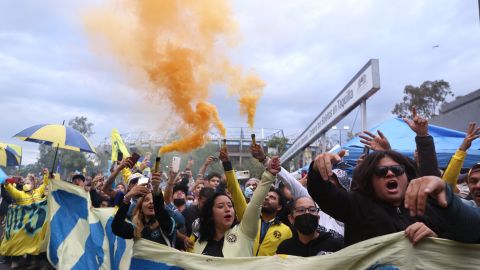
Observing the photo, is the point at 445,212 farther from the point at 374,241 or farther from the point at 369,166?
the point at 369,166

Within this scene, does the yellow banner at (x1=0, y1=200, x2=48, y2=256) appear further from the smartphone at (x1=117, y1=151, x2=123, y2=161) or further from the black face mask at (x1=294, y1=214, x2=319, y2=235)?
the black face mask at (x1=294, y1=214, x2=319, y2=235)

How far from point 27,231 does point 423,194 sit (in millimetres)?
8557

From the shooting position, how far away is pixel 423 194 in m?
1.50

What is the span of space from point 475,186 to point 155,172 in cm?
277

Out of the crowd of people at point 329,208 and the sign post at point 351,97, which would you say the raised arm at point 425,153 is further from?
the sign post at point 351,97

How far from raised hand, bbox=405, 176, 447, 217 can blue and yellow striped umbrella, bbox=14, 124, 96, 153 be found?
7.27 meters

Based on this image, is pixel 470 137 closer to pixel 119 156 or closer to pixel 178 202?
pixel 178 202

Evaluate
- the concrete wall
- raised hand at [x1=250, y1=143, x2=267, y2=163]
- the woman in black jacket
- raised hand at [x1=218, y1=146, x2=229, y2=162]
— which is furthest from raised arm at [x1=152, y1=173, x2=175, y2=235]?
the concrete wall

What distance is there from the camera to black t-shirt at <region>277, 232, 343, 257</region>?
317 cm

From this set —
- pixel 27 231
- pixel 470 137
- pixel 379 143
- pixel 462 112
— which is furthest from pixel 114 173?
pixel 462 112

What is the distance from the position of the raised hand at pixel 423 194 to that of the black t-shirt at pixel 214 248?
7.60 ft

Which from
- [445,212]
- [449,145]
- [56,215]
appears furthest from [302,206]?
[449,145]

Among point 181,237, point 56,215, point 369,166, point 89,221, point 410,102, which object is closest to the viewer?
point 369,166

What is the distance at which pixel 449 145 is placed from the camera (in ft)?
23.8
